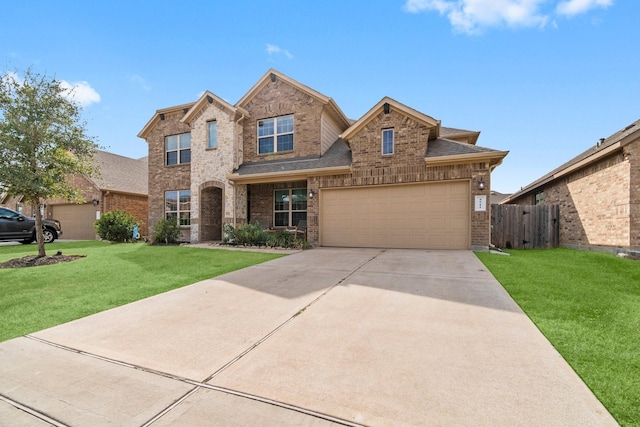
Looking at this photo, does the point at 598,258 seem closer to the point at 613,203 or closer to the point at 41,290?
the point at 613,203

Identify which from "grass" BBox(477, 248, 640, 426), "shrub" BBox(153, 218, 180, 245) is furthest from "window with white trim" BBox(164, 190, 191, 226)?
"grass" BBox(477, 248, 640, 426)

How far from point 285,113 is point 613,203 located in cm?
1320

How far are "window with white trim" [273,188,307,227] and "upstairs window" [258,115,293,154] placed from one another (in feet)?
7.02

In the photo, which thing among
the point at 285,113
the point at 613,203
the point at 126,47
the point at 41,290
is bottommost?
the point at 41,290

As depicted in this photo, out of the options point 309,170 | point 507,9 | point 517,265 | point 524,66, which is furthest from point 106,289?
point 524,66

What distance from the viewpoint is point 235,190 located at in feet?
45.8

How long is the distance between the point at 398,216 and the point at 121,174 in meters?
20.7

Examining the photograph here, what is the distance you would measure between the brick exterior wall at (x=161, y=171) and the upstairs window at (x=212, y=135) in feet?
5.91

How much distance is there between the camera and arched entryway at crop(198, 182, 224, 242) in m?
14.7

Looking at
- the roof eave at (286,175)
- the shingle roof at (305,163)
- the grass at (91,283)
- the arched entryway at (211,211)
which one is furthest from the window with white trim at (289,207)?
Result: the grass at (91,283)

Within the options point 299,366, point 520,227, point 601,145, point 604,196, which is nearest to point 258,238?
point 299,366

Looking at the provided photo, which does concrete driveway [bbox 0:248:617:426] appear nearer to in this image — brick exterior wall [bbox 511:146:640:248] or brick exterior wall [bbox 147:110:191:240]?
brick exterior wall [bbox 511:146:640:248]

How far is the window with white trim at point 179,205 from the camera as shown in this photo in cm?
1539

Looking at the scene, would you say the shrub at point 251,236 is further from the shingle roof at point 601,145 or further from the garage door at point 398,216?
the shingle roof at point 601,145
